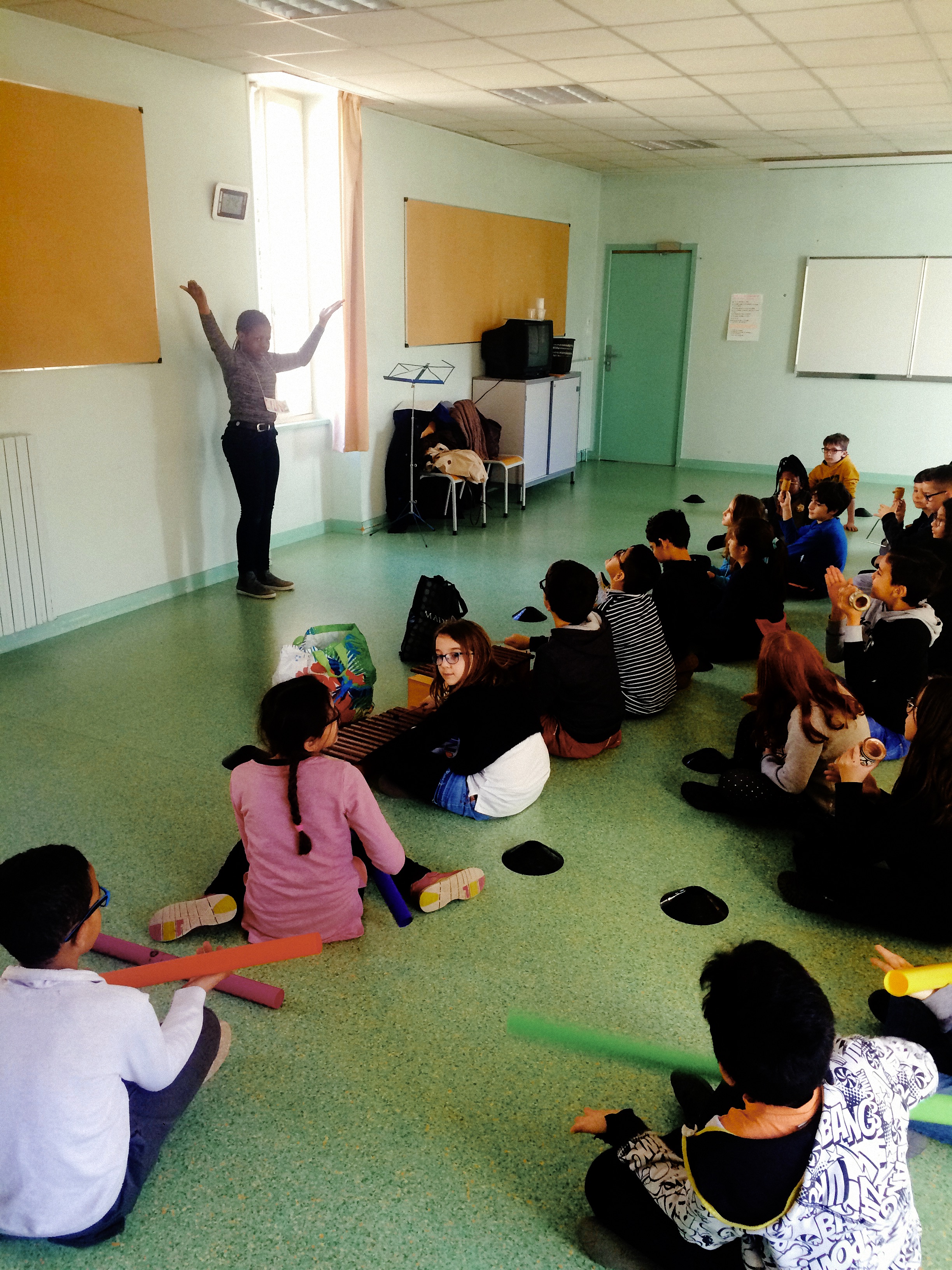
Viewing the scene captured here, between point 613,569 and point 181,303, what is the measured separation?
311cm

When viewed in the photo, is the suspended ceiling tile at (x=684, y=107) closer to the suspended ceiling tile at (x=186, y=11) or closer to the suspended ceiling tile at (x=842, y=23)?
the suspended ceiling tile at (x=842, y=23)

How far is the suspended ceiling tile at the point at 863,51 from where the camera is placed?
15.4 ft

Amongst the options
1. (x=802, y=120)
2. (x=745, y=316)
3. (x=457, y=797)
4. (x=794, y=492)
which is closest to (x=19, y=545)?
(x=457, y=797)

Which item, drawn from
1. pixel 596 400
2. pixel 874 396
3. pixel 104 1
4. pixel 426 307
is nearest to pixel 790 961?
pixel 104 1

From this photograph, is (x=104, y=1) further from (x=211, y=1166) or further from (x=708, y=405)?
(x=708, y=405)

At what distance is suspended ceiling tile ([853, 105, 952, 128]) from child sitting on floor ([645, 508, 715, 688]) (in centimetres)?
377

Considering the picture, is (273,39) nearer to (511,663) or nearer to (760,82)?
(760,82)

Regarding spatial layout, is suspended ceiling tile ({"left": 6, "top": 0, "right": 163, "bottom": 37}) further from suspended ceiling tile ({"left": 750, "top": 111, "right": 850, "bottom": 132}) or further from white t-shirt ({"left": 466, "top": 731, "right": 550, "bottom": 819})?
suspended ceiling tile ({"left": 750, "top": 111, "right": 850, "bottom": 132})

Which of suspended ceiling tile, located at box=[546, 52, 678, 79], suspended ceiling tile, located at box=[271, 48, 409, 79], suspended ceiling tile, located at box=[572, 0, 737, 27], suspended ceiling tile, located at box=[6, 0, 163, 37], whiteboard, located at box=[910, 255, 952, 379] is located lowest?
whiteboard, located at box=[910, 255, 952, 379]

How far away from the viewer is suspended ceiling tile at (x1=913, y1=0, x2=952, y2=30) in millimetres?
4055

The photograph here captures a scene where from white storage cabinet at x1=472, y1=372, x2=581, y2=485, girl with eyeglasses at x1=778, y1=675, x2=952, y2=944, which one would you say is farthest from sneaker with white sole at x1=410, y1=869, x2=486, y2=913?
white storage cabinet at x1=472, y1=372, x2=581, y2=485

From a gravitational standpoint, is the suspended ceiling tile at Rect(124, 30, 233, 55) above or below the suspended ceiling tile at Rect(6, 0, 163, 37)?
above

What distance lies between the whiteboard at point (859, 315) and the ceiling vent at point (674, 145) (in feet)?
6.11

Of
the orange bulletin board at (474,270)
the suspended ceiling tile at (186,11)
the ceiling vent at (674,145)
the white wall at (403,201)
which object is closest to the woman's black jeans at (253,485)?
the white wall at (403,201)
